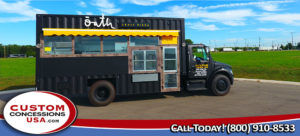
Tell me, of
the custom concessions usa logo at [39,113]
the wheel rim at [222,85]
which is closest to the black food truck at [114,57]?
the wheel rim at [222,85]

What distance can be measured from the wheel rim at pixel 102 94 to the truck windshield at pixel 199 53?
4.08 m

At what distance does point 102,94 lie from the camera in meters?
7.60

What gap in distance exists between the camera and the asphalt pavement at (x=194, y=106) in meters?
6.18

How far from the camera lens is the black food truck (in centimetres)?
716

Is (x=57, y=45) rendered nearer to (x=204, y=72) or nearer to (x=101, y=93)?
(x=101, y=93)

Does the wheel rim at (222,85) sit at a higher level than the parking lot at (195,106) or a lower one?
higher

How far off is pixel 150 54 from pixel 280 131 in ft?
16.3

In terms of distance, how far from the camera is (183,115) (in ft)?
20.0

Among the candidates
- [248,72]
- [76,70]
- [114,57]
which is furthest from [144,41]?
[248,72]

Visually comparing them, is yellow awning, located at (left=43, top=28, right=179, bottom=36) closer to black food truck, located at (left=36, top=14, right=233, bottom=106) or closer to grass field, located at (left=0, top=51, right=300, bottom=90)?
black food truck, located at (left=36, top=14, right=233, bottom=106)

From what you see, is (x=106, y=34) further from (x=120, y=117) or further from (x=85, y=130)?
(x=85, y=130)

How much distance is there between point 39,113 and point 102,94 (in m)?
3.62

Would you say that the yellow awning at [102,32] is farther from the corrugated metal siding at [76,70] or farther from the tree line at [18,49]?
the tree line at [18,49]

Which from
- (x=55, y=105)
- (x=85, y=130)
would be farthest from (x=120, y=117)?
(x=55, y=105)
